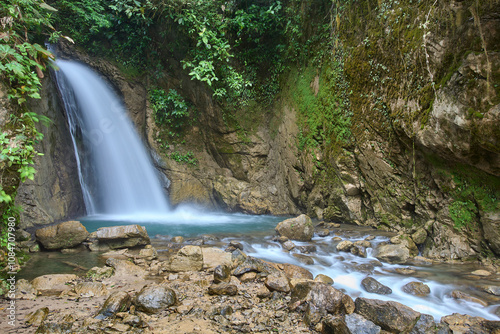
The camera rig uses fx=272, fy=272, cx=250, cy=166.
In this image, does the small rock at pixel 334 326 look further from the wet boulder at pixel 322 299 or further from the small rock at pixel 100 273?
the small rock at pixel 100 273

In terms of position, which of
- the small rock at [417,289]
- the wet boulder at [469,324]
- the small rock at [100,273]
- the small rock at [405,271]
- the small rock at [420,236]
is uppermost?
the small rock at [420,236]

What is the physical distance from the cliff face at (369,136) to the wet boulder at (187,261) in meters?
4.26

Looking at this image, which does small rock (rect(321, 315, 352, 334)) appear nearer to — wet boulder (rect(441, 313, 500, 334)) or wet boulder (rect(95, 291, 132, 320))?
wet boulder (rect(441, 313, 500, 334))

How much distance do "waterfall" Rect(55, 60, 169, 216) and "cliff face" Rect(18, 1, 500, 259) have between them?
0.55 m

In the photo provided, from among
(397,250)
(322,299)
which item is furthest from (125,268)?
(397,250)

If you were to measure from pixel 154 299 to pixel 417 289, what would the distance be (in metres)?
3.53

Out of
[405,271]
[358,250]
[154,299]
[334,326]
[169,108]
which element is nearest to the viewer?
[334,326]

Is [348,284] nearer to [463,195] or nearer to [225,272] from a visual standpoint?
[225,272]

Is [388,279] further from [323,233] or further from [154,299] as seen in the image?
[154,299]

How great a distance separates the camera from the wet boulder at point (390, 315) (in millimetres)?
2812

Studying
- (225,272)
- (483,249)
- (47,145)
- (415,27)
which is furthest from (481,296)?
(47,145)

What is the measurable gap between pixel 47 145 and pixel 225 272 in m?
7.52

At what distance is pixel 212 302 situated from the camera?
330 centimetres

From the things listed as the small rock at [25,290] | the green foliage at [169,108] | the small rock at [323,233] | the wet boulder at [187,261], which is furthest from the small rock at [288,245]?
the green foliage at [169,108]
